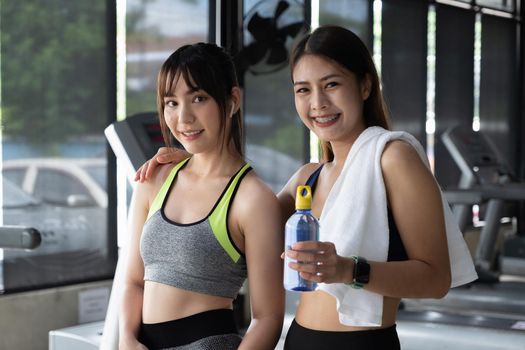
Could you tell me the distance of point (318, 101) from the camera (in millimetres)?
1568

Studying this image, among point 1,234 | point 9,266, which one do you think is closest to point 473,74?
point 9,266

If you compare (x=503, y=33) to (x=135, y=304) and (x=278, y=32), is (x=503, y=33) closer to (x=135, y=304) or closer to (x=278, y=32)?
(x=278, y=32)

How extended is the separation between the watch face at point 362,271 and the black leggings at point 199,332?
0.39 m

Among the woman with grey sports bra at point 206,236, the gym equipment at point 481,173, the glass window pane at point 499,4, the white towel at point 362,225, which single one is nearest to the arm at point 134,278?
the woman with grey sports bra at point 206,236

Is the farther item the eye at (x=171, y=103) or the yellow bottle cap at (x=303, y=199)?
the eye at (x=171, y=103)

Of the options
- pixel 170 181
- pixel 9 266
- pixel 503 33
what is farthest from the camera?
pixel 503 33

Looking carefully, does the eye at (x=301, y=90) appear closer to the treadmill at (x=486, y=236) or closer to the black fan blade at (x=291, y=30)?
the black fan blade at (x=291, y=30)

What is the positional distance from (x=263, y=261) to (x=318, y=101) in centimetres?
35

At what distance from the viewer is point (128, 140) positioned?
260cm

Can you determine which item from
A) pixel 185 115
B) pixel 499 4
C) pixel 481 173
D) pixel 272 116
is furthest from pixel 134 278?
pixel 499 4

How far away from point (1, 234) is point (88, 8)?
172 centimetres

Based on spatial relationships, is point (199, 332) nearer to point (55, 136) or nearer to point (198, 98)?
point (198, 98)

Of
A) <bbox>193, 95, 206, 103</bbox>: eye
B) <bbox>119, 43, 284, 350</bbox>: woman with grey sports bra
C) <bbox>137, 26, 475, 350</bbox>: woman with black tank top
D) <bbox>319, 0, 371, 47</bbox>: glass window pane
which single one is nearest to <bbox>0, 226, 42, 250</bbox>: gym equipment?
<bbox>119, 43, 284, 350</bbox>: woman with grey sports bra

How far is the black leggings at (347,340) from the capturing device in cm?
152
